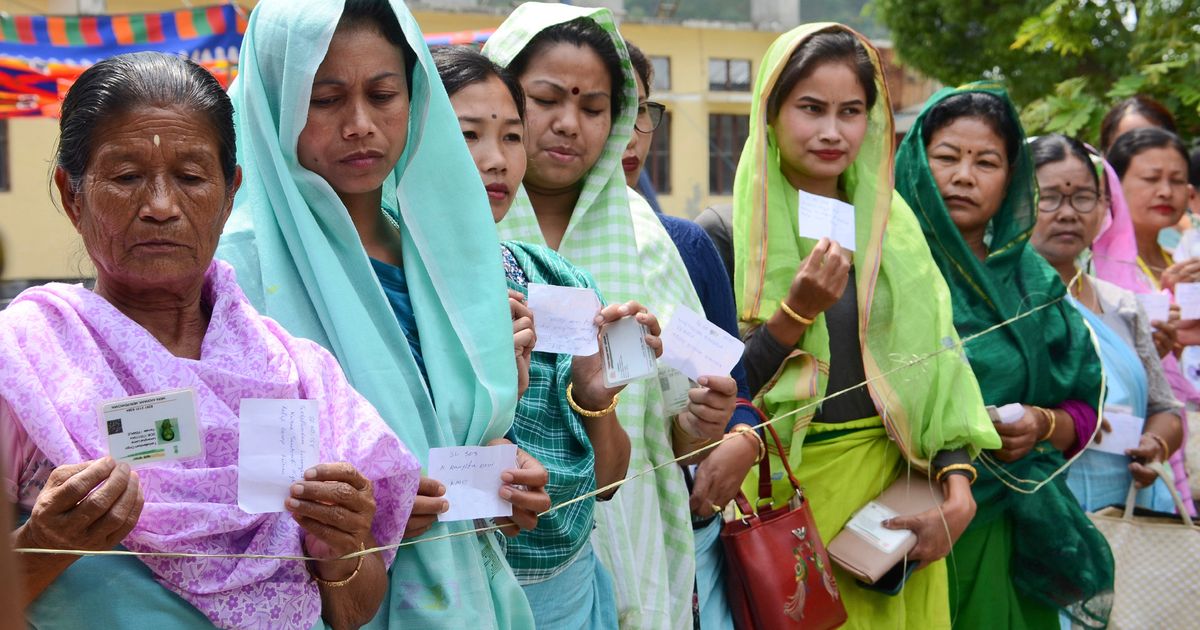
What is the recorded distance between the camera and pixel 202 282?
1.89m

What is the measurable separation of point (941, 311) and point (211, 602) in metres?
2.61

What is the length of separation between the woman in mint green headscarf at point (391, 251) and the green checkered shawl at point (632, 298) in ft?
1.99

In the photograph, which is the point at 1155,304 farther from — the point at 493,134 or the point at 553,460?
the point at 553,460

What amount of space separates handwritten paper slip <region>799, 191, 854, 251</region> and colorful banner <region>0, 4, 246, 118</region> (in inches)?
272

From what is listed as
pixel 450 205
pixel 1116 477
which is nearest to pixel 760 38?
pixel 1116 477

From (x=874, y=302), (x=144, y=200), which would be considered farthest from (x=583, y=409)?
(x=874, y=302)

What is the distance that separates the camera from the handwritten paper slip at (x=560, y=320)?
2330 mm

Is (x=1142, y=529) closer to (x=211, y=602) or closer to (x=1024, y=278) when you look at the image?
(x=1024, y=278)

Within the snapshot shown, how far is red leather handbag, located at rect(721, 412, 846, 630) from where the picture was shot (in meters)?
3.02

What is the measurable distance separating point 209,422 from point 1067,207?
369 centimetres

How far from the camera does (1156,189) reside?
18.0 feet

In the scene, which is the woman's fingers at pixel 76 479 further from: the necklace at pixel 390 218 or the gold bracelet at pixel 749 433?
the gold bracelet at pixel 749 433

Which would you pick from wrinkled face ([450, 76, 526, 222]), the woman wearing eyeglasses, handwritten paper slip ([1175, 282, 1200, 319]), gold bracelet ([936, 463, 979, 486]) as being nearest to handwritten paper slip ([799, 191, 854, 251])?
gold bracelet ([936, 463, 979, 486])

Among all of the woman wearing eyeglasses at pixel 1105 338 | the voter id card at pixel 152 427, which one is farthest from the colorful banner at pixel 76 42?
the voter id card at pixel 152 427
